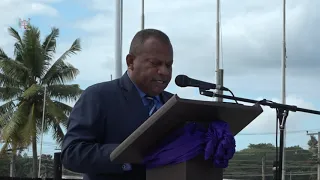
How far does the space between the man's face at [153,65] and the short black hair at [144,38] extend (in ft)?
0.06

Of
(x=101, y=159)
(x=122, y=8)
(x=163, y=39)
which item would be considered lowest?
(x=101, y=159)

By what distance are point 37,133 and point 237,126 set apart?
26127 millimetres

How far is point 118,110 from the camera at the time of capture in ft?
8.52

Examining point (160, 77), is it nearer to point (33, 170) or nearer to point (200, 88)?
point (200, 88)

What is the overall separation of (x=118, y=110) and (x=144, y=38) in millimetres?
348

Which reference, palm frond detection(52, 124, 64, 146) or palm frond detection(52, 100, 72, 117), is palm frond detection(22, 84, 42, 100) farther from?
palm frond detection(52, 124, 64, 146)

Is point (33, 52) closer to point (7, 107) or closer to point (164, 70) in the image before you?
point (7, 107)

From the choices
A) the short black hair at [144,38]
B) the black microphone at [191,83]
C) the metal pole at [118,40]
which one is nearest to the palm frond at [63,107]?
the metal pole at [118,40]

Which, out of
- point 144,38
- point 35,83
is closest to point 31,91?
point 35,83

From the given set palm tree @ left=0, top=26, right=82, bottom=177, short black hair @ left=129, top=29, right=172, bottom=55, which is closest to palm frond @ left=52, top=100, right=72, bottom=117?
palm tree @ left=0, top=26, right=82, bottom=177

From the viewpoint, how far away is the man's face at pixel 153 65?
8.24ft

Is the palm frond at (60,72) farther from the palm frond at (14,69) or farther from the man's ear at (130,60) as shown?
the man's ear at (130,60)

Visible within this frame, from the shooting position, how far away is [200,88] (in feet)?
10.5

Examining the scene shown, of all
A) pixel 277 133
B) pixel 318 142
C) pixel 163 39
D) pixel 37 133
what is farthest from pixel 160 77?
pixel 37 133
